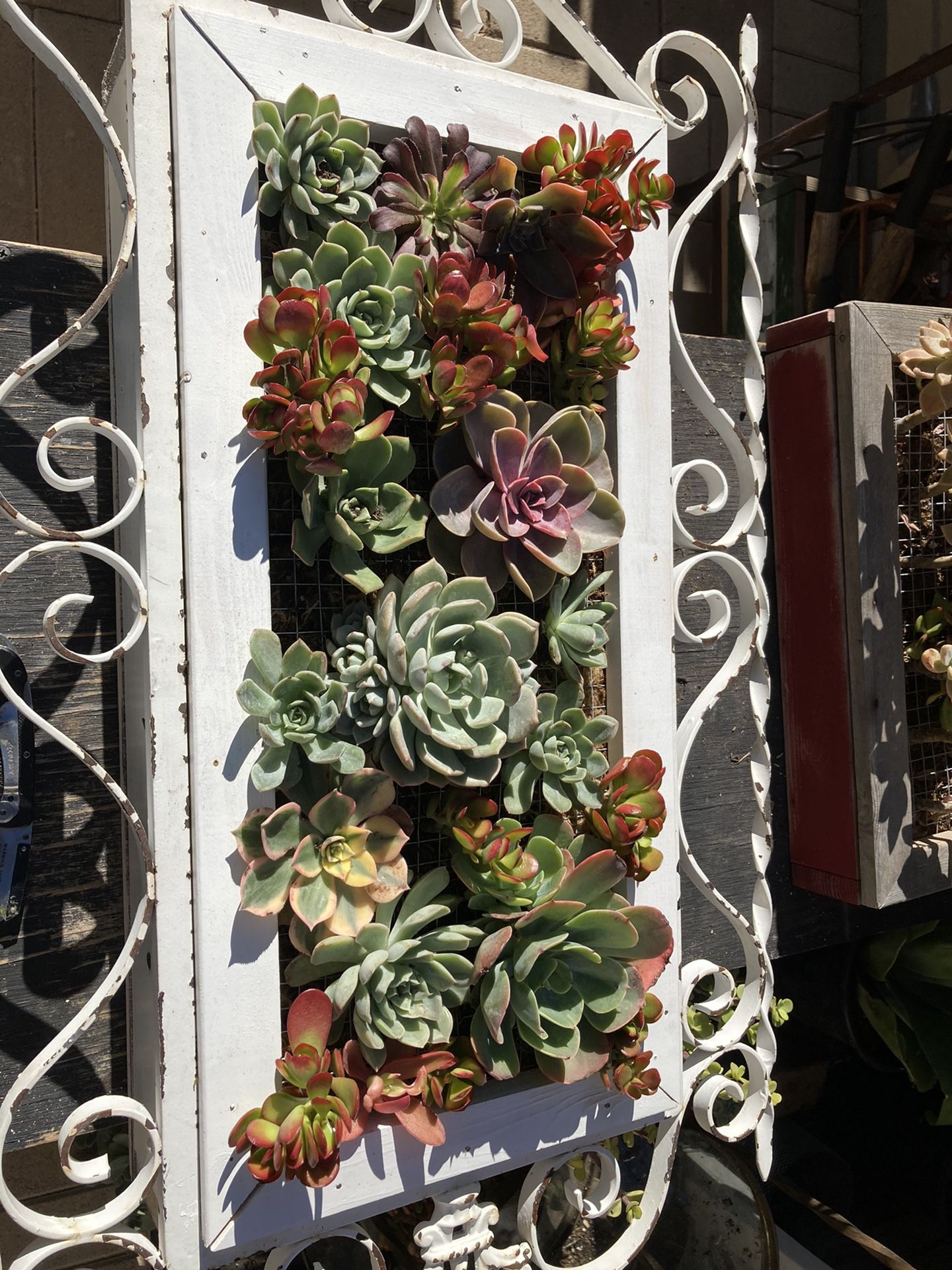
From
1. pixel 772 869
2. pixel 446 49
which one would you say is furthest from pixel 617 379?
pixel 772 869

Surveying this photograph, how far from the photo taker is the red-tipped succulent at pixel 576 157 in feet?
2.15

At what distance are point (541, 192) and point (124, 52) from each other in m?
0.27

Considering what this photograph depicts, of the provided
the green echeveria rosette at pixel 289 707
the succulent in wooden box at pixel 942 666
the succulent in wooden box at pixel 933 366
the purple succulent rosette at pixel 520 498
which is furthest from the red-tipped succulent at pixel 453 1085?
the succulent in wooden box at pixel 933 366

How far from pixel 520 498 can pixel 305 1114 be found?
408 millimetres

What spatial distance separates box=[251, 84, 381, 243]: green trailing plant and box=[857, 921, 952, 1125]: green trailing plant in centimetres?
99

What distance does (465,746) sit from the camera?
0.60 metres

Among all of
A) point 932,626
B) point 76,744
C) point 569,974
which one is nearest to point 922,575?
point 932,626

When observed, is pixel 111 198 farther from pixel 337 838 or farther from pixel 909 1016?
pixel 909 1016

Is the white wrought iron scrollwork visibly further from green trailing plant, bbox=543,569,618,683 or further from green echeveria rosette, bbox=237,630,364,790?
green trailing plant, bbox=543,569,618,683

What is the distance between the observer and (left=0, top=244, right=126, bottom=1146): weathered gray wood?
0.66 metres

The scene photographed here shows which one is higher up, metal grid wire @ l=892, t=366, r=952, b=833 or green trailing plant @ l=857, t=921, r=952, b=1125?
metal grid wire @ l=892, t=366, r=952, b=833

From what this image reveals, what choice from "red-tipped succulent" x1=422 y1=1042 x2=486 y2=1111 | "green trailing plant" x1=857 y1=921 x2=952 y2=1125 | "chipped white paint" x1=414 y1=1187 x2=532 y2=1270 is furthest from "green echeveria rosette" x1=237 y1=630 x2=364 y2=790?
"green trailing plant" x1=857 y1=921 x2=952 y2=1125

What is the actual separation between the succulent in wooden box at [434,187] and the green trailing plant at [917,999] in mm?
929

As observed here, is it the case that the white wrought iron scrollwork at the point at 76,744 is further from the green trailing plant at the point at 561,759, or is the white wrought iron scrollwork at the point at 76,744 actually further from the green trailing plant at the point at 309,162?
the green trailing plant at the point at 561,759
